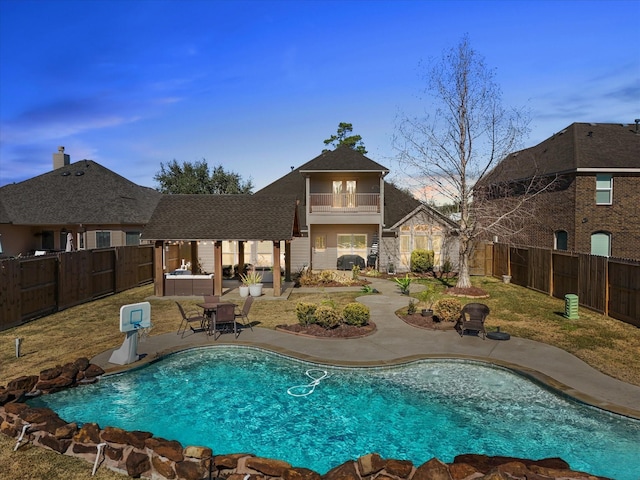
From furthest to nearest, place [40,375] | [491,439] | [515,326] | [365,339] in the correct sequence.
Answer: [515,326], [365,339], [40,375], [491,439]

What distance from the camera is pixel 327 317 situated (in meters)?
13.1

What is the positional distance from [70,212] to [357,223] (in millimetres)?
19010

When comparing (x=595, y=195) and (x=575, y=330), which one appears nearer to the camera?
(x=575, y=330)

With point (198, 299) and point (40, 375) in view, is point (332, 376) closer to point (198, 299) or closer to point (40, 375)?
point (40, 375)

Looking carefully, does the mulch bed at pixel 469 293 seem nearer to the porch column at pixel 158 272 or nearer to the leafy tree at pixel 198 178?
the porch column at pixel 158 272

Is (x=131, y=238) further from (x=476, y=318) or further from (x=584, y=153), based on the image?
(x=584, y=153)

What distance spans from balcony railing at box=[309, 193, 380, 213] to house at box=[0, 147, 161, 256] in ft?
38.5

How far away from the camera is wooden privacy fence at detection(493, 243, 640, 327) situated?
1370 cm

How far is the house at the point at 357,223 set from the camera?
28.0m

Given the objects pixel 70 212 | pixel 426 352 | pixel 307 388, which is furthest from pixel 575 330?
pixel 70 212

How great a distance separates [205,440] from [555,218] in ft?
83.8

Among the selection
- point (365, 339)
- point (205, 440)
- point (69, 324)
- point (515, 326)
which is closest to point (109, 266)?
point (69, 324)

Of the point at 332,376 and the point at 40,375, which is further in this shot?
the point at 332,376

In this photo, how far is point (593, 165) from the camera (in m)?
24.1
